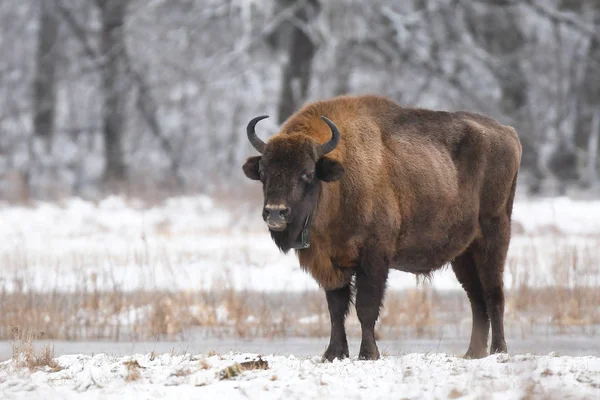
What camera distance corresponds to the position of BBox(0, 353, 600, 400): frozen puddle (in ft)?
20.9

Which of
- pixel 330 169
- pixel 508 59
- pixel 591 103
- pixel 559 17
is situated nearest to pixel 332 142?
pixel 330 169

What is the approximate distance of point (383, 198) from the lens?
8492 mm

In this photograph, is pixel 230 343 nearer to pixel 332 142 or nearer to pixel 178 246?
pixel 332 142

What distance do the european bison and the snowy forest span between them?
1326 cm

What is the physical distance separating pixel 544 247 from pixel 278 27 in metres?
9.63

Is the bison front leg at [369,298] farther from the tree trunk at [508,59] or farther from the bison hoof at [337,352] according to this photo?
the tree trunk at [508,59]

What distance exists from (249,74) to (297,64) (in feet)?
5.09

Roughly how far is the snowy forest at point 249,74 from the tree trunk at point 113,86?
44 mm

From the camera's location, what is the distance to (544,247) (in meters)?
17.7

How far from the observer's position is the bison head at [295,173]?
25.9ft

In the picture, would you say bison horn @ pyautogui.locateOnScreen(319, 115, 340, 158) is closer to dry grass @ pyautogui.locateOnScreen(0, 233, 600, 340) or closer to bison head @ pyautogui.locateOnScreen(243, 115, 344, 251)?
bison head @ pyautogui.locateOnScreen(243, 115, 344, 251)

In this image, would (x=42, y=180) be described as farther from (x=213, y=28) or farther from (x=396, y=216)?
(x=396, y=216)

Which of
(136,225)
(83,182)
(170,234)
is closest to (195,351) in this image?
(170,234)

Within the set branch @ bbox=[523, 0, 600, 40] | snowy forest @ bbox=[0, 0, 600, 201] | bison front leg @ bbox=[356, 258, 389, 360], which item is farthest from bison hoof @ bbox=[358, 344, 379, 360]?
branch @ bbox=[523, 0, 600, 40]
